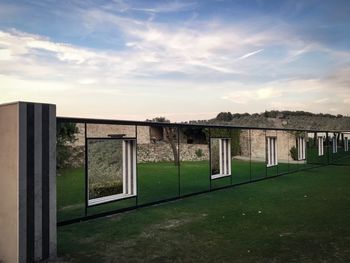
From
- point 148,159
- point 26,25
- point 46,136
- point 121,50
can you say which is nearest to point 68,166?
point 148,159

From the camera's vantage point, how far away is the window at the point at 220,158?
11469 millimetres

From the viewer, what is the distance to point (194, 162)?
2317 centimetres

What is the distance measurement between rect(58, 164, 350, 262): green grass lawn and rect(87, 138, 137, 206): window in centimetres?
52

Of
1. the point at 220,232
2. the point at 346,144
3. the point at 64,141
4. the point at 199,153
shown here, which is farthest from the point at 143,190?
the point at 346,144

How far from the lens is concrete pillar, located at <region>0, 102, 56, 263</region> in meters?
4.43

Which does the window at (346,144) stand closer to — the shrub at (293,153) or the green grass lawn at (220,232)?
the shrub at (293,153)

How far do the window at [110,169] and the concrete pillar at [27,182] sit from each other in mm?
2180

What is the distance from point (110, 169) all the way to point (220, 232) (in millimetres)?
2938

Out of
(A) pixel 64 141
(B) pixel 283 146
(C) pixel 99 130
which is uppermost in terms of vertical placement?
(C) pixel 99 130

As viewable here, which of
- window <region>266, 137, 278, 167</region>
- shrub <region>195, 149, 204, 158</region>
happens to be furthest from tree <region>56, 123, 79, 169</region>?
window <region>266, 137, 278, 167</region>

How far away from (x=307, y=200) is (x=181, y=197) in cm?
344

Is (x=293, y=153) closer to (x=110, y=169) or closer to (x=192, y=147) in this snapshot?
(x=192, y=147)

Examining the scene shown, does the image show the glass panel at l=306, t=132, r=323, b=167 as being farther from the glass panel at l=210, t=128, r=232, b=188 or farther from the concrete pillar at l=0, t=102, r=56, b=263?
the concrete pillar at l=0, t=102, r=56, b=263

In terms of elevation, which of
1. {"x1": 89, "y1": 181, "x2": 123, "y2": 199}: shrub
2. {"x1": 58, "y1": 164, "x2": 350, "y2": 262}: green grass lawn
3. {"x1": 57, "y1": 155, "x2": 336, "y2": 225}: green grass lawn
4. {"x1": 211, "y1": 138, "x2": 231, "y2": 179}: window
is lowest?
{"x1": 58, "y1": 164, "x2": 350, "y2": 262}: green grass lawn
